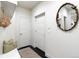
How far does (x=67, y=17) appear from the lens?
2.23 m

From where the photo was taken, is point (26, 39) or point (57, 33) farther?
point (26, 39)

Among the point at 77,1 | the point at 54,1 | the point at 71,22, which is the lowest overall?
the point at 71,22

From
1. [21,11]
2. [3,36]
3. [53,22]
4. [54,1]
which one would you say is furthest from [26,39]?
[3,36]

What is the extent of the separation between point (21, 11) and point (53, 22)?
244cm

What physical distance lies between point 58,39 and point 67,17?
71 cm

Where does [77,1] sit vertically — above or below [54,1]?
below

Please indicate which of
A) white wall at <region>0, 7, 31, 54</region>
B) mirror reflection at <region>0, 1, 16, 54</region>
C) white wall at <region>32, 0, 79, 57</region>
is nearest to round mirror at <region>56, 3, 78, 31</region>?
white wall at <region>32, 0, 79, 57</region>

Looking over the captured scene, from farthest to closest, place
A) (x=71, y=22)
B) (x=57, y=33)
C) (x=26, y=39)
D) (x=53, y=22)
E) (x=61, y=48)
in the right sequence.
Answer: (x=26, y=39) < (x=53, y=22) < (x=57, y=33) < (x=61, y=48) < (x=71, y=22)

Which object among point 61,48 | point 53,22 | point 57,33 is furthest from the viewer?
point 53,22

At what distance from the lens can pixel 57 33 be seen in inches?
102

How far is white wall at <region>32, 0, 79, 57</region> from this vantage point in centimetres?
195

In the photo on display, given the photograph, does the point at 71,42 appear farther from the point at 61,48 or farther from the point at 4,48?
the point at 4,48

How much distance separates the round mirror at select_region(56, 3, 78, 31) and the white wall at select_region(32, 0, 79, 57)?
→ 0.11 metres

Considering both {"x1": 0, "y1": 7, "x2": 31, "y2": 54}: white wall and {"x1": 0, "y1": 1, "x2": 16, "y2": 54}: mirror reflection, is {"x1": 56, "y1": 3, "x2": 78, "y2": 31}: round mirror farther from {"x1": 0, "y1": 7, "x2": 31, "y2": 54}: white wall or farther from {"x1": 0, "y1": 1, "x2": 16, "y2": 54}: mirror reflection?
{"x1": 0, "y1": 7, "x2": 31, "y2": 54}: white wall
